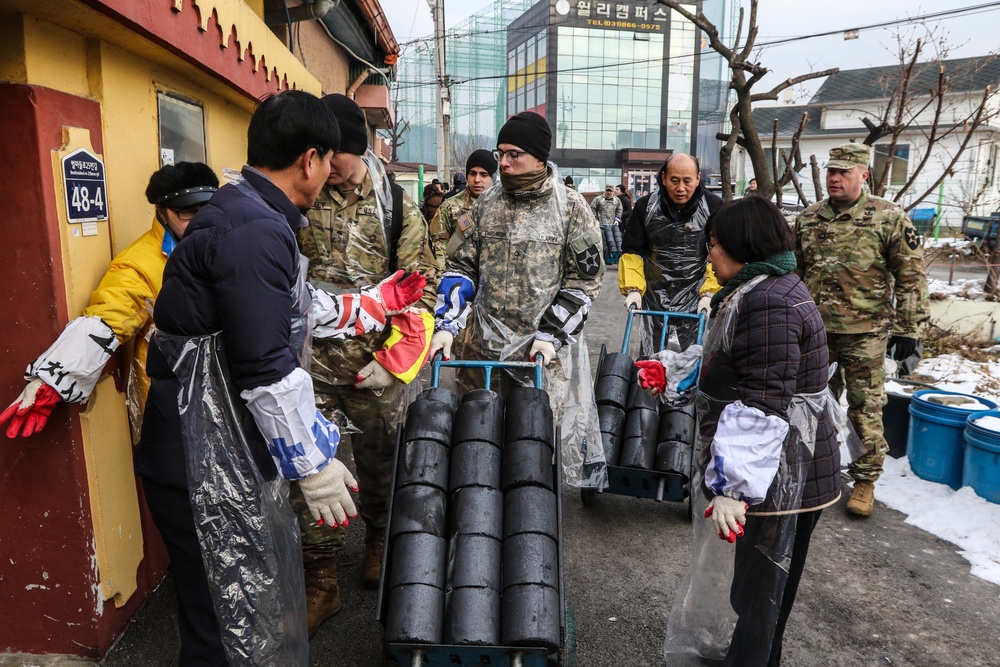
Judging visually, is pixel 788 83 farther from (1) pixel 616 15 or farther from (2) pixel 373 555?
(1) pixel 616 15

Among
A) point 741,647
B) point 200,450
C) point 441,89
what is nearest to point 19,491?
point 200,450

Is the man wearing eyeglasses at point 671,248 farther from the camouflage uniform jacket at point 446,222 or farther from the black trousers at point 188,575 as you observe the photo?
the black trousers at point 188,575

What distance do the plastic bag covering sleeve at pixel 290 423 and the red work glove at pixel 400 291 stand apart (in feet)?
3.47

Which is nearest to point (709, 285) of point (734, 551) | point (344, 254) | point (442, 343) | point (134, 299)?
point (442, 343)

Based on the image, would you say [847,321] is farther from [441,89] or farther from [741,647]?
[441,89]

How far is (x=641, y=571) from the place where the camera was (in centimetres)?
370

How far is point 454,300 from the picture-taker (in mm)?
3732

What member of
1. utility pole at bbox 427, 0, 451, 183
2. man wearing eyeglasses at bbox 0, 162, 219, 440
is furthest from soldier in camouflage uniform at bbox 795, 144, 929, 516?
utility pole at bbox 427, 0, 451, 183

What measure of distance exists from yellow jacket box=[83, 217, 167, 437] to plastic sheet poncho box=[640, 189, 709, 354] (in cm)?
359

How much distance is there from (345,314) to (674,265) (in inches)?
128

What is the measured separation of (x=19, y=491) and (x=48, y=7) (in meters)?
1.71

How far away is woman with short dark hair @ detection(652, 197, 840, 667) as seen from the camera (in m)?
2.25

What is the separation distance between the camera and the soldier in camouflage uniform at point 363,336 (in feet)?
10.0

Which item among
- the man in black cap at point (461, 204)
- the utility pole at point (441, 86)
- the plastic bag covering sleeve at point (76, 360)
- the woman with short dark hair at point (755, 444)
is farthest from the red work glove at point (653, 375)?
the utility pole at point (441, 86)
